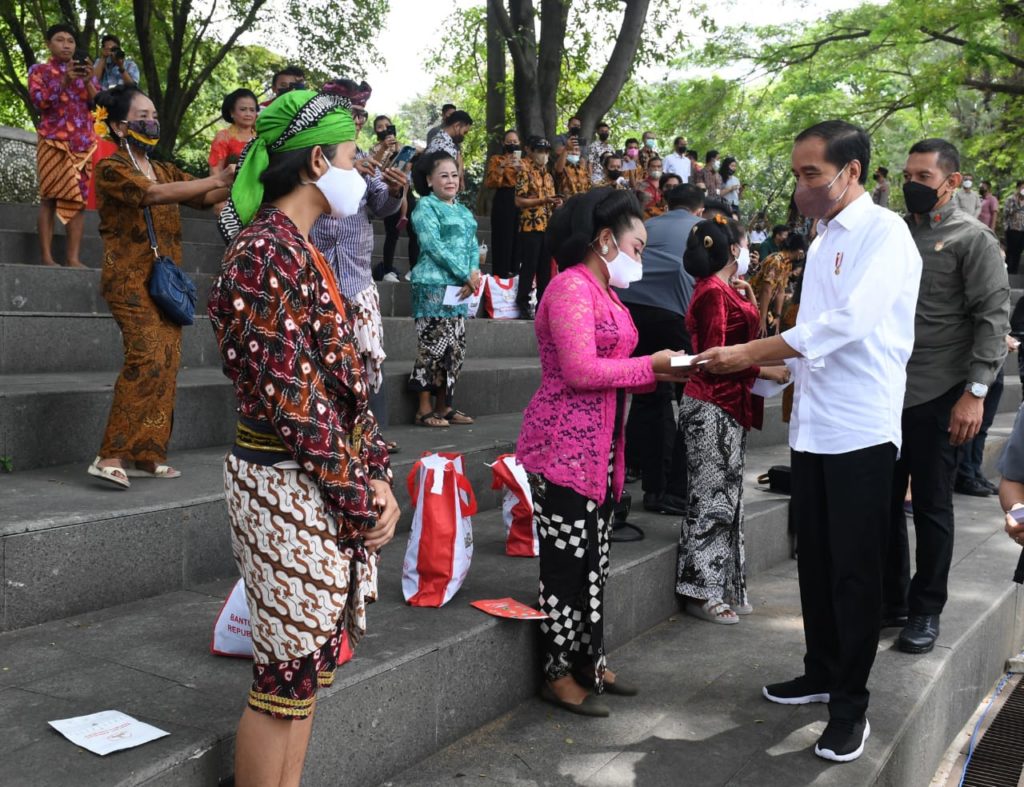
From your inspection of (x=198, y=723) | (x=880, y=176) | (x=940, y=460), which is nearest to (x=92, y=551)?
(x=198, y=723)

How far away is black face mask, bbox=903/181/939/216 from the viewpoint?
14.5 feet

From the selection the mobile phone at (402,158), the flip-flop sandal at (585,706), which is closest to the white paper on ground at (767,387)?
the flip-flop sandal at (585,706)

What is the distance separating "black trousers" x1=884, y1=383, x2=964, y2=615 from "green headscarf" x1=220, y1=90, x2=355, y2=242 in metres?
2.99

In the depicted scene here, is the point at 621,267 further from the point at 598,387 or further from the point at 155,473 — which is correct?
the point at 155,473

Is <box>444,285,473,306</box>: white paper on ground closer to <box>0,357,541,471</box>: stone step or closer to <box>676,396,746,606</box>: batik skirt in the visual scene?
<box>0,357,541,471</box>: stone step

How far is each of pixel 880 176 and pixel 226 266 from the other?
16.5 meters

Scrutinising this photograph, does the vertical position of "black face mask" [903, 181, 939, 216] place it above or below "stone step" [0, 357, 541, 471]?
above

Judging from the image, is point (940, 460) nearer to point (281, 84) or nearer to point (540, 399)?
point (540, 399)

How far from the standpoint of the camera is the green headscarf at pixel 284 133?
2.30 m

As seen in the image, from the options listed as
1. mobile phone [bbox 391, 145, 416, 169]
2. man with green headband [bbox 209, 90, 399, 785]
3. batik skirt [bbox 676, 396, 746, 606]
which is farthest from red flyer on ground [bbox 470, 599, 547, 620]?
mobile phone [bbox 391, 145, 416, 169]

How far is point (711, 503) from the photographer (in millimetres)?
4727

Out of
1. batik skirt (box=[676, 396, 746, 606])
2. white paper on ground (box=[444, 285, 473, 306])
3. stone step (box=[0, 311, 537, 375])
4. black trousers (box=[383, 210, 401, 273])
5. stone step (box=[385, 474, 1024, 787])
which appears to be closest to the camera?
stone step (box=[385, 474, 1024, 787])

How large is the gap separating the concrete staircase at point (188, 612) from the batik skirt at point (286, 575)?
16.7 inches

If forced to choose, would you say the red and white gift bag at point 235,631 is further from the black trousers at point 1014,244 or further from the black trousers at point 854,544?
the black trousers at point 1014,244
